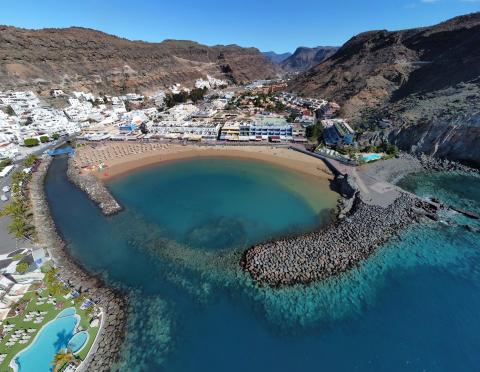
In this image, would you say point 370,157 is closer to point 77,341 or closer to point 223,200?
point 223,200

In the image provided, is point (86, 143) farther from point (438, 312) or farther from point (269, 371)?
point (438, 312)

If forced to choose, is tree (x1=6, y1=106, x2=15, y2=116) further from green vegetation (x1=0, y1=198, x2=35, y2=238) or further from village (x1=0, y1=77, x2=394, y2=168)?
green vegetation (x1=0, y1=198, x2=35, y2=238)

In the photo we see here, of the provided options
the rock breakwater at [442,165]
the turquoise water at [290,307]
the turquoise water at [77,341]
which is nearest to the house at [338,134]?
the rock breakwater at [442,165]

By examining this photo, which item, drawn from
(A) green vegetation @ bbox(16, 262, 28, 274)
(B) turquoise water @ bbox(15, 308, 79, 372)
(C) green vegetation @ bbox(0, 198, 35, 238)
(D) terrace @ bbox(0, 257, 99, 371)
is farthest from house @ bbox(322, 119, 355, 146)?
(C) green vegetation @ bbox(0, 198, 35, 238)

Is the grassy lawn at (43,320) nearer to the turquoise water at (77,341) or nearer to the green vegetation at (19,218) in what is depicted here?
the turquoise water at (77,341)

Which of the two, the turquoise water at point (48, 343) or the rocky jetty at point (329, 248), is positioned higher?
the rocky jetty at point (329, 248)

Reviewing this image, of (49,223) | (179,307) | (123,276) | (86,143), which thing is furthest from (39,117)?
(179,307)

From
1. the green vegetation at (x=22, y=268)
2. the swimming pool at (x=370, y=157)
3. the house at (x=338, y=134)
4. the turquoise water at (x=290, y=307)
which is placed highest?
the house at (x=338, y=134)
